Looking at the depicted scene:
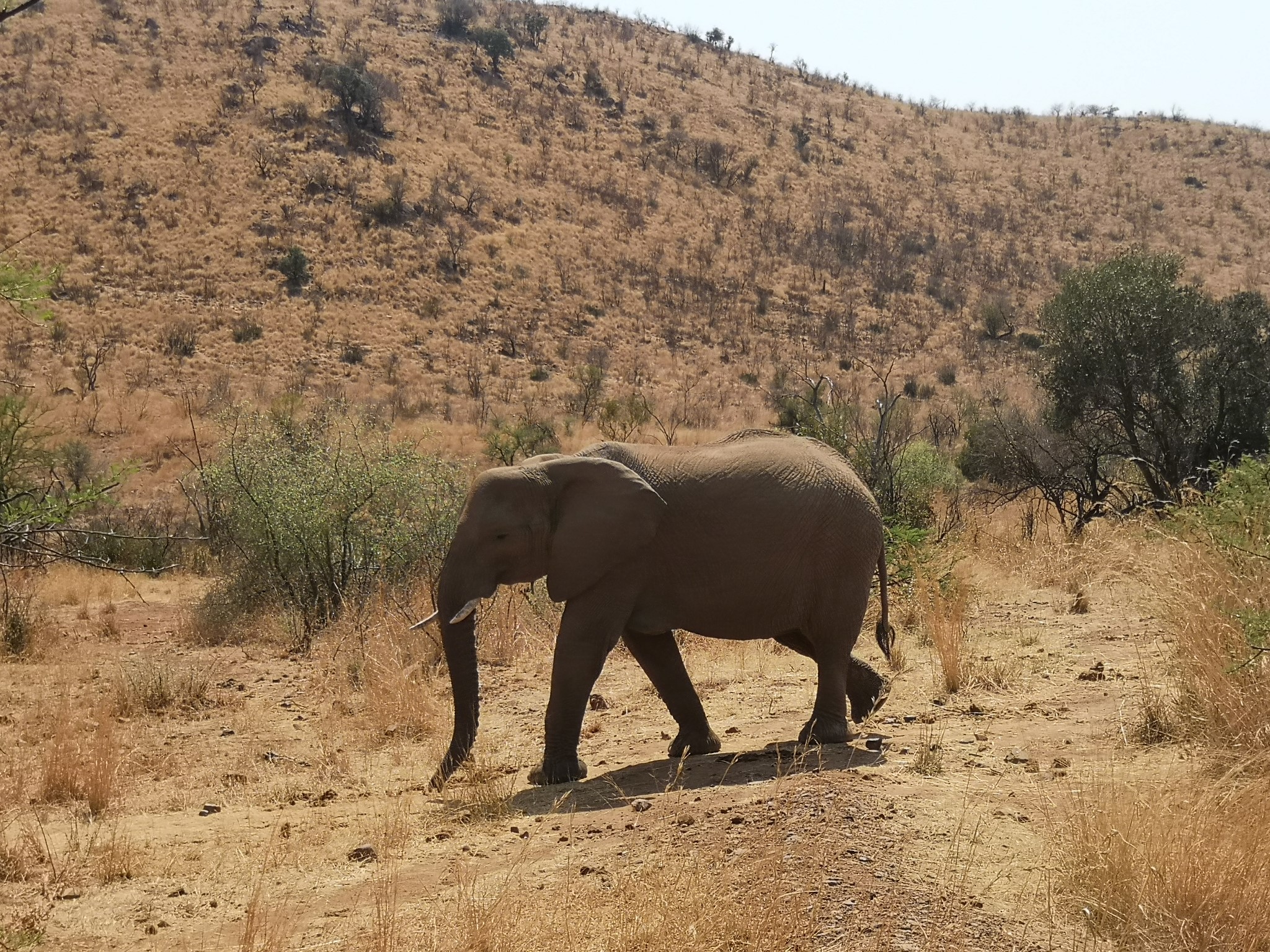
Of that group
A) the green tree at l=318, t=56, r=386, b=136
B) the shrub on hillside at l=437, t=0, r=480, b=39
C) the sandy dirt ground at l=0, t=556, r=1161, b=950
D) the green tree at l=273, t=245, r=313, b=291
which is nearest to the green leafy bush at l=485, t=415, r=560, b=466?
the sandy dirt ground at l=0, t=556, r=1161, b=950

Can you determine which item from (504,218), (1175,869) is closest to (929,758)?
(1175,869)

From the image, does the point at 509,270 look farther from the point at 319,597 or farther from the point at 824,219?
the point at 319,597

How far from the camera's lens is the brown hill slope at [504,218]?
136 ft

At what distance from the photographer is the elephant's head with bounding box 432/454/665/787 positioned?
303 inches

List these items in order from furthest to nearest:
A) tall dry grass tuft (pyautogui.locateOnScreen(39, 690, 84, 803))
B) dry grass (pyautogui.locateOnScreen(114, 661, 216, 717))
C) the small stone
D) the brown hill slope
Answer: the brown hill slope
dry grass (pyautogui.locateOnScreen(114, 661, 216, 717))
the small stone
tall dry grass tuft (pyautogui.locateOnScreen(39, 690, 84, 803))

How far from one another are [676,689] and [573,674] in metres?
0.89

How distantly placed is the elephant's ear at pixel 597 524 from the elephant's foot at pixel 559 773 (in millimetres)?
1024

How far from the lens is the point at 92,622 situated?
1571cm

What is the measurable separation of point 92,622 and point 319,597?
3.32 meters

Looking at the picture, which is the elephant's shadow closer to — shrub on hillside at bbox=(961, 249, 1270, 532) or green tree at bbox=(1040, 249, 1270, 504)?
shrub on hillside at bbox=(961, 249, 1270, 532)

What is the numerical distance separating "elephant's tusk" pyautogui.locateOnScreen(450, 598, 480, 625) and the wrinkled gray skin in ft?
0.17

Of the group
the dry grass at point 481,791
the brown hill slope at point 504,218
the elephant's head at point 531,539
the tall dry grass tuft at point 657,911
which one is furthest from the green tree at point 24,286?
the brown hill slope at point 504,218

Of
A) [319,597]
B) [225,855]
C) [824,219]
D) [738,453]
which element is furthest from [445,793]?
[824,219]

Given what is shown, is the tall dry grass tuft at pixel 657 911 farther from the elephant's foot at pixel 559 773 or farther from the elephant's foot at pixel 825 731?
the elephant's foot at pixel 825 731
